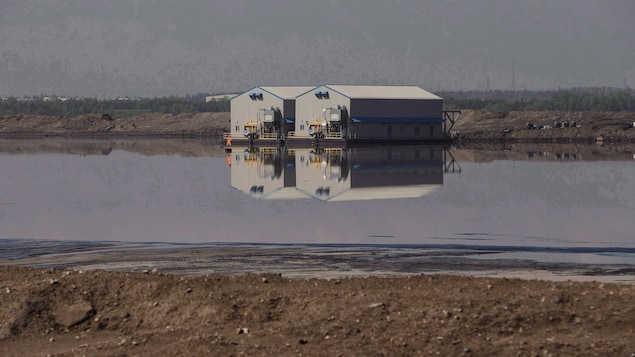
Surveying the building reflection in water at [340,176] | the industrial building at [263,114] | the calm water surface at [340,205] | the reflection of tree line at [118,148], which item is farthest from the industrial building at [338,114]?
the calm water surface at [340,205]

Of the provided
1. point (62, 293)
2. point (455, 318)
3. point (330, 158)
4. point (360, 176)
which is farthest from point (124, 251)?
point (330, 158)

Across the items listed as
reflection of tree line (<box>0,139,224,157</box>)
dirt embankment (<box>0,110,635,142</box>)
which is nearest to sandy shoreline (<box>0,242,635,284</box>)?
reflection of tree line (<box>0,139,224,157</box>)

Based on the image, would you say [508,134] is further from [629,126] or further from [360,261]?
[360,261]

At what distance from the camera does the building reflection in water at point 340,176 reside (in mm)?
44188

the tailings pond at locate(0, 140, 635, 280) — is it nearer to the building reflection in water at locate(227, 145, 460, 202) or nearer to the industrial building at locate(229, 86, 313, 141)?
the building reflection in water at locate(227, 145, 460, 202)

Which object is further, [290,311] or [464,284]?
[464,284]

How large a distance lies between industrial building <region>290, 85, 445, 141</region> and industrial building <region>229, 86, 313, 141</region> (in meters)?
2.15

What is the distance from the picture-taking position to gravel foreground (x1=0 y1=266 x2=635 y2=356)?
39.7 ft

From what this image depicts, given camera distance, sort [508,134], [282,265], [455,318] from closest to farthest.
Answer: [455,318]
[282,265]
[508,134]

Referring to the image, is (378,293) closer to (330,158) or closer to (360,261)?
(360,261)

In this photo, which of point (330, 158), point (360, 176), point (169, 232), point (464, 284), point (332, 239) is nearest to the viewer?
point (464, 284)

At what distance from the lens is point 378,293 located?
13977mm

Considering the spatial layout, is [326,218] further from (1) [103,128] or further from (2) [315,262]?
(1) [103,128]

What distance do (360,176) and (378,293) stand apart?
133 ft
